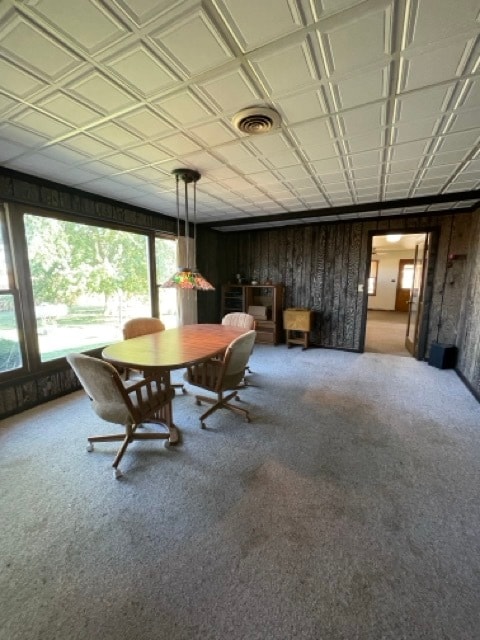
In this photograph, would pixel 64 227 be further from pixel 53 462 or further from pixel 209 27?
pixel 209 27

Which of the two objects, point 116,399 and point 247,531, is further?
point 116,399

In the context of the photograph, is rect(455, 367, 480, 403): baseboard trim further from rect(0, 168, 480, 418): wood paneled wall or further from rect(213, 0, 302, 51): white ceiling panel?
rect(213, 0, 302, 51): white ceiling panel

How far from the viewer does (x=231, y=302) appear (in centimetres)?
591

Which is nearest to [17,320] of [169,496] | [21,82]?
[21,82]

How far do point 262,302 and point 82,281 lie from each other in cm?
353

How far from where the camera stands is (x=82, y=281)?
346 centimetres

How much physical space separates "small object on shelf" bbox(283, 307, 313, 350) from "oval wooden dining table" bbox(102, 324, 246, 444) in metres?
2.24

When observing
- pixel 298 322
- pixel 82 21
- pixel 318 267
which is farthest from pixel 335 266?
pixel 82 21

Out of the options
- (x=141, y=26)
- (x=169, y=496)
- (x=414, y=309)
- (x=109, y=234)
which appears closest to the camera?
(x=141, y=26)

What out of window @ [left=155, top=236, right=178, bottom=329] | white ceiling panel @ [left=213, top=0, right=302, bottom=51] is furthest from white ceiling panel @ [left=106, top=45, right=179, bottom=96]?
window @ [left=155, top=236, right=178, bottom=329]

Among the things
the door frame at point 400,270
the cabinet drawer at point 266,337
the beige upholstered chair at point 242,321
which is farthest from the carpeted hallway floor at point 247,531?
the door frame at point 400,270

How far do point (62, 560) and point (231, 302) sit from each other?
16.1 feet

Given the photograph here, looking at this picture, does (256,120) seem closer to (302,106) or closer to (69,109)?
(302,106)

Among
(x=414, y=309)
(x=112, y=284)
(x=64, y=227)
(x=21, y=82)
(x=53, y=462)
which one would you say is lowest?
(x=53, y=462)
